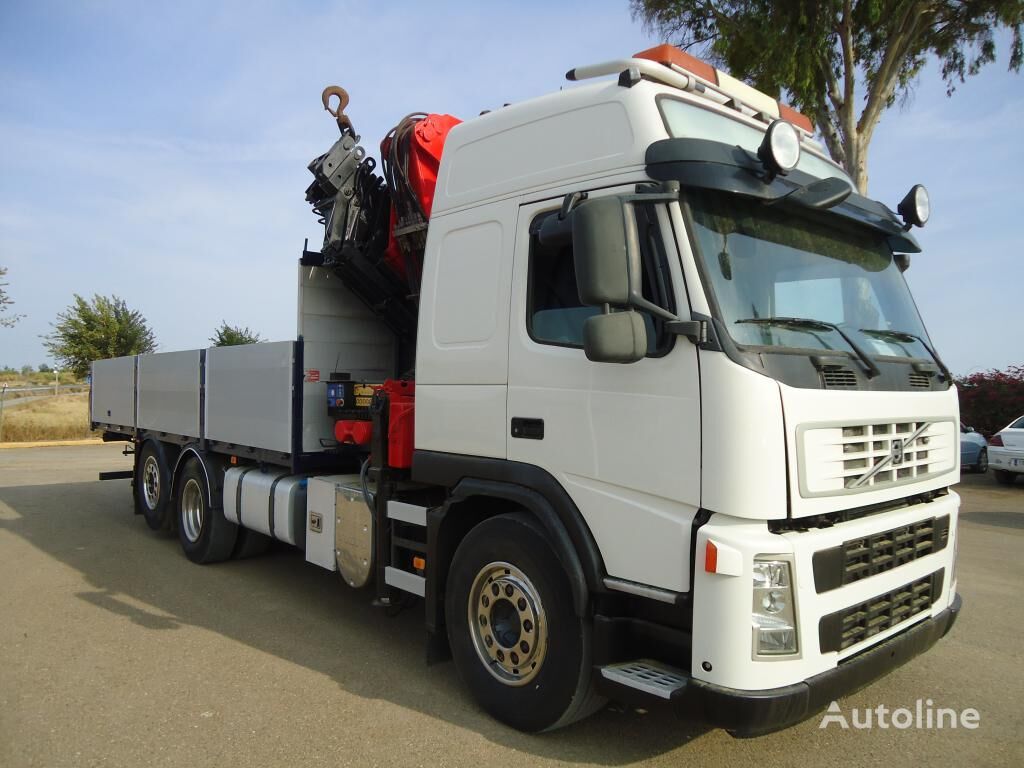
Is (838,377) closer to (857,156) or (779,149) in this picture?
(779,149)

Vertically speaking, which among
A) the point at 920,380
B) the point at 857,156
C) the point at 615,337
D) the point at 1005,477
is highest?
the point at 857,156

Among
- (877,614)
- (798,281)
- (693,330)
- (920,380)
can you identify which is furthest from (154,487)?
(920,380)

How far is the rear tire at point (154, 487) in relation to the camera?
8.16 m

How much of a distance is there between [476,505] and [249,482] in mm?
3089

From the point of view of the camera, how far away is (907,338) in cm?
392

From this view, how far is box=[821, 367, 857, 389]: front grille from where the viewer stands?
316 cm

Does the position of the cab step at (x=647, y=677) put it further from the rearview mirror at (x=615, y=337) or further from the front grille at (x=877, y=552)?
the rearview mirror at (x=615, y=337)

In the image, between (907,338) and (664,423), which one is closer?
(664,423)

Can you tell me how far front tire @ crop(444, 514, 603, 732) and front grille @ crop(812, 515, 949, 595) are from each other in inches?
40.9

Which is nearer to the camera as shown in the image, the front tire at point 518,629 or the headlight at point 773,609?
the headlight at point 773,609

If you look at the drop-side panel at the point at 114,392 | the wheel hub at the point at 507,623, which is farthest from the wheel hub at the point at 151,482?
the wheel hub at the point at 507,623

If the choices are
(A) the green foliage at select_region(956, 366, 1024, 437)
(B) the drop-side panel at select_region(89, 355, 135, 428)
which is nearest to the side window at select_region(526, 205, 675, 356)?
(B) the drop-side panel at select_region(89, 355, 135, 428)

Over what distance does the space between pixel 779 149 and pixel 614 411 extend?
132 cm

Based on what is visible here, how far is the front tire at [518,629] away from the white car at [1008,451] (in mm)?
13574
